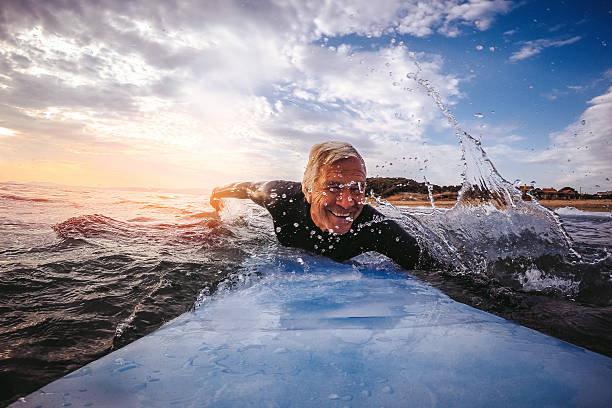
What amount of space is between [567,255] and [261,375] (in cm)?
345

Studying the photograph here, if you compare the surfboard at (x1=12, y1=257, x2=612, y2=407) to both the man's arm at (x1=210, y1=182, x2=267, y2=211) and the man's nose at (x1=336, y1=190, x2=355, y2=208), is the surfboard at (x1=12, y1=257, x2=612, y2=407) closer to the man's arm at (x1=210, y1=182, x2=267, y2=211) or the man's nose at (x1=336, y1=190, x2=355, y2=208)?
the man's nose at (x1=336, y1=190, x2=355, y2=208)

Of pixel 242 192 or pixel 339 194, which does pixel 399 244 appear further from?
pixel 242 192

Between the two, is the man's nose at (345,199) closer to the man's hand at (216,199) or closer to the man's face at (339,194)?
the man's face at (339,194)

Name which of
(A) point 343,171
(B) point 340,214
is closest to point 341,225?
→ (B) point 340,214

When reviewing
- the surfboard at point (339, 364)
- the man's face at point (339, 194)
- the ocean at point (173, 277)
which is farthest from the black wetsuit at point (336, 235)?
the surfboard at point (339, 364)

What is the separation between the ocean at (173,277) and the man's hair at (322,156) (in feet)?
3.28

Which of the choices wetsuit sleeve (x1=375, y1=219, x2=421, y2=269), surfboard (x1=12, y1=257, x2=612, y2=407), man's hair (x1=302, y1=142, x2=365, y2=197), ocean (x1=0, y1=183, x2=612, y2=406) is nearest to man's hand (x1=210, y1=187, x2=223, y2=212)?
ocean (x1=0, y1=183, x2=612, y2=406)

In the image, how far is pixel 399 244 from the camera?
3.31 meters

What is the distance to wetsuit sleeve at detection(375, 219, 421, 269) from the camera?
3.30 metres

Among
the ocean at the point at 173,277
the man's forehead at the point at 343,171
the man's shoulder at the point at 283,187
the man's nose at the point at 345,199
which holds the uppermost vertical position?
the man's forehead at the point at 343,171

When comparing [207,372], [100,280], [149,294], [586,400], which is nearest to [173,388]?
[207,372]

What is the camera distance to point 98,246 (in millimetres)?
3564

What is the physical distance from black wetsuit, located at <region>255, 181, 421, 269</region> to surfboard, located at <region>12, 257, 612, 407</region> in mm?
1345

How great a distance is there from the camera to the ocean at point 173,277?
1.53 metres
